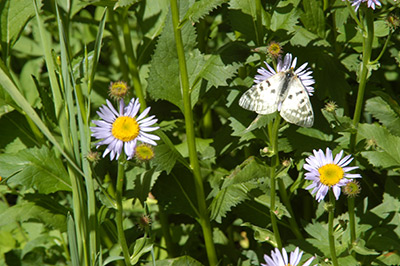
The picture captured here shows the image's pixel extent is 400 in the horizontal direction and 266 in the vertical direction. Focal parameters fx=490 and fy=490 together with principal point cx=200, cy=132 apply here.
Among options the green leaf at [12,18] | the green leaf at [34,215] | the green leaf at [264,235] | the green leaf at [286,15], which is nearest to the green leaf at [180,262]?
the green leaf at [264,235]

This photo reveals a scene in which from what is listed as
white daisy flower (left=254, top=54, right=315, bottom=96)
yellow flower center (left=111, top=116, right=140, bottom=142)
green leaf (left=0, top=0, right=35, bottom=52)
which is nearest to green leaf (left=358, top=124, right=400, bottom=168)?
white daisy flower (left=254, top=54, right=315, bottom=96)

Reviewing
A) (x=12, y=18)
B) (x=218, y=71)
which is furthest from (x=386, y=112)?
(x=12, y=18)

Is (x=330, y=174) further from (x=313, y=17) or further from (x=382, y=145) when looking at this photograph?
(x=313, y=17)

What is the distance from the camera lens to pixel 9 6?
250 centimetres

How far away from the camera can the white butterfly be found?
72.1 inches

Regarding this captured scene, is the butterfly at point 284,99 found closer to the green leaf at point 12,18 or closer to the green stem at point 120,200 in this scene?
the green stem at point 120,200

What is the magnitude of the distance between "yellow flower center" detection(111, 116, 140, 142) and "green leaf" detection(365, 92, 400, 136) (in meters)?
1.17

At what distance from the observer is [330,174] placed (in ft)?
6.34

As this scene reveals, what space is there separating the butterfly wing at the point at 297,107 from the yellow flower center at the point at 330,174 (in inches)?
9.1

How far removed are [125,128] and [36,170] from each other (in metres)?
0.69

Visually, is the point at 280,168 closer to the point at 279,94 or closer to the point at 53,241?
the point at 279,94

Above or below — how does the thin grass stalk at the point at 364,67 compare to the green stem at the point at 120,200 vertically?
above

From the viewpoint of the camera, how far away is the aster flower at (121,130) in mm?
1838

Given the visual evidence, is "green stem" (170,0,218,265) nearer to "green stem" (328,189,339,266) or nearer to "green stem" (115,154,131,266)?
"green stem" (115,154,131,266)
